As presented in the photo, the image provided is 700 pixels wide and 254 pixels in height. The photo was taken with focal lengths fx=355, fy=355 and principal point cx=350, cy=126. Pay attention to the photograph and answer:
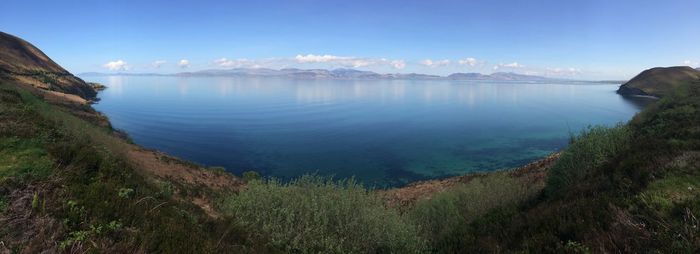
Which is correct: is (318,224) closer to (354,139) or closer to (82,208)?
(82,208)

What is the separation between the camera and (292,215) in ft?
44.9

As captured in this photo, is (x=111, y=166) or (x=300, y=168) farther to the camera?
(x=300, y=168)

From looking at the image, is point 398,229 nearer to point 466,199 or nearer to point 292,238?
point 292,238

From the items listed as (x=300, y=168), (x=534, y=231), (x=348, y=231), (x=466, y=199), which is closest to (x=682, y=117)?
(x=466, y=199)

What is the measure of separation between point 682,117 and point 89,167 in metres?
33.6

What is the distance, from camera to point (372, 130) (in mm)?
93125

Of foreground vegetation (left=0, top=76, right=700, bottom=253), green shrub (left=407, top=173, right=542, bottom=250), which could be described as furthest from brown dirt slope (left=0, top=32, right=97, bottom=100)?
green shrub (left=407, top=173, right=542, bottom=250)

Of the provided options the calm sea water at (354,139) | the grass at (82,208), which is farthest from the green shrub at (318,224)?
the calm sea water at (354,139)

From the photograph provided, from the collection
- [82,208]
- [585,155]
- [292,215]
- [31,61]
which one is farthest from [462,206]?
[31,61]

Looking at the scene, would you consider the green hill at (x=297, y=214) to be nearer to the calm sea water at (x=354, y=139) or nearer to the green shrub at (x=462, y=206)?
the green shrub at (x=462, y=206)

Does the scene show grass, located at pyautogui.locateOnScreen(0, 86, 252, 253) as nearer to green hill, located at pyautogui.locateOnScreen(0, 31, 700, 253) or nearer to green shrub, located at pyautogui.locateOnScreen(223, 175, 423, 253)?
green hill, located at pyautogui.locateOnScreen(0, 31, 700, 253)

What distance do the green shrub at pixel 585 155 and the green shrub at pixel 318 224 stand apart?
42.5 feet

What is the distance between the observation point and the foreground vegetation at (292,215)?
714 cm

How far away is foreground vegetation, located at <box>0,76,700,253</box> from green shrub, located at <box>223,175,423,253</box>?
0.05 m
